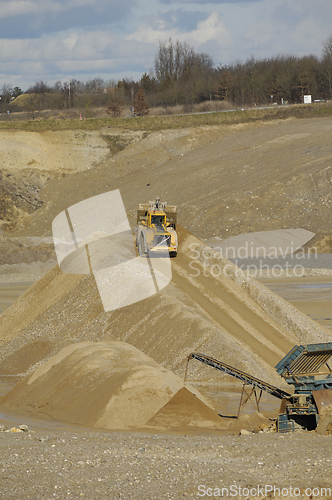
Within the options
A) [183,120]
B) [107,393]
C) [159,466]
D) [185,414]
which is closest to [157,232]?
[107,393]

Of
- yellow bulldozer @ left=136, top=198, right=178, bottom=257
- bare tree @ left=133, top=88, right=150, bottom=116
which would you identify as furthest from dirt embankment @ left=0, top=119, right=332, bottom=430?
bare tree @ left=133, top=88, right=150, bottom=116

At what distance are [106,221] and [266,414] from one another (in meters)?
31.0

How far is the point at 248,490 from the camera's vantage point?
6223mm

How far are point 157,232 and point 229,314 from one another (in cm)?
441

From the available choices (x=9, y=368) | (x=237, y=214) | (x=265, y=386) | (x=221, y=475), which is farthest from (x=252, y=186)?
(x=221, y=475)

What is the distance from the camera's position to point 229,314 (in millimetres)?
16250

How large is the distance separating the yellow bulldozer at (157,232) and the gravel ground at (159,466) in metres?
10.3

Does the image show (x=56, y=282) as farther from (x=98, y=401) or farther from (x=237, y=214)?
(x=237, y=214)

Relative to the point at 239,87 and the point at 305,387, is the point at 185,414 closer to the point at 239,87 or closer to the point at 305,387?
the point at 305,387

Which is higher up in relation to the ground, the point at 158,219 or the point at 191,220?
the point at 158,219

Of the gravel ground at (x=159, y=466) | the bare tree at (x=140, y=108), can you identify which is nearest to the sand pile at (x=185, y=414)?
the gravel ground at (x=159, y=466)

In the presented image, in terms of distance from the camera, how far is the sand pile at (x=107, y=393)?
10.8m

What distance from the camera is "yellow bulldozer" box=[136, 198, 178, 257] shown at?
19.0 m

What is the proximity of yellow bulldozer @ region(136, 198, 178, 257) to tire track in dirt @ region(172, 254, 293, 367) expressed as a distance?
801 millimetres
